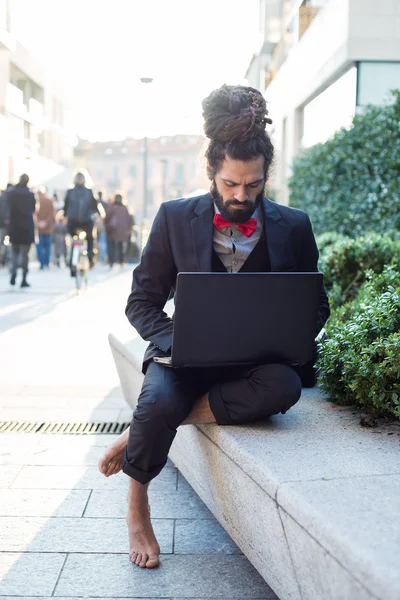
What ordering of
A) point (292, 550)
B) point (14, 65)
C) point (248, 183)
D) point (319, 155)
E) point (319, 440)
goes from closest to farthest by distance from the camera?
point (292, 550) < point (319, 440) < point (248, 183) < point (319, 155) < point (14, 65)

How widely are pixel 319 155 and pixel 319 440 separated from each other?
10788mm

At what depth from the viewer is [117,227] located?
817 inches

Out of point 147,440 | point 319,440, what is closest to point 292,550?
point 319,440

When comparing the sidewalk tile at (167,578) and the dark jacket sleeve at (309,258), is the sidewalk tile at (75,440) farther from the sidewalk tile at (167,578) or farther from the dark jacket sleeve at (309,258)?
the dark jacket sleeve at (309,258)

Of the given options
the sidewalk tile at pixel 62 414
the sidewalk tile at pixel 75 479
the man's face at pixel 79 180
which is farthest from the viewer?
the man's face at pixel 79 180

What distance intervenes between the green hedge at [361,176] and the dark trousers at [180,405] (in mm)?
6746

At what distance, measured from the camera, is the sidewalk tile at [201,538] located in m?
3.21

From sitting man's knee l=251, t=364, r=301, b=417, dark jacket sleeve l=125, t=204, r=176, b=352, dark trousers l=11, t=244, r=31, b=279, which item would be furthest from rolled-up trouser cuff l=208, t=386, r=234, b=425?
dark trousers l=11, t=244, r=31, b=279

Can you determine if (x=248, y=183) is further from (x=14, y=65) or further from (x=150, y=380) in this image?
(x=14, y=65)

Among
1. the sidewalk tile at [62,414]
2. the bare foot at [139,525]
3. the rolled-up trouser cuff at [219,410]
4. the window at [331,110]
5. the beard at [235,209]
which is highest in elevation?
the window at [331,110]

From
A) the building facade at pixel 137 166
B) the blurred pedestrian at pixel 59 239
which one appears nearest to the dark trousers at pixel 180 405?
the blurred pedestrian at pixel 59 239

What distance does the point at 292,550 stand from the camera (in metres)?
2.29

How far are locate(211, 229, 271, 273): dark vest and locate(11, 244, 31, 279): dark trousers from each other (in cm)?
1094

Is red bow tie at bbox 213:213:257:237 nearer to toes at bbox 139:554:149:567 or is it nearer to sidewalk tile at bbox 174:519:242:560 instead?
sidewalk tile at bbox 174:519:242:560
